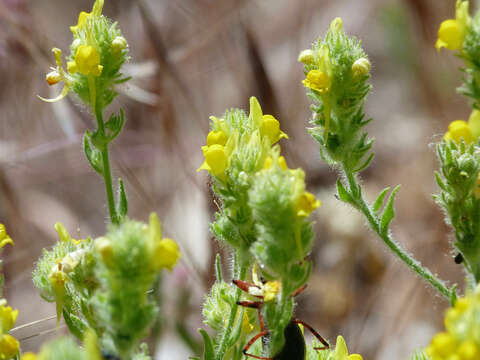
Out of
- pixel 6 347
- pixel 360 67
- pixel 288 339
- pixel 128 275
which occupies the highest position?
pixel 360 67

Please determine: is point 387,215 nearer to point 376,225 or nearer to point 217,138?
point 376,225

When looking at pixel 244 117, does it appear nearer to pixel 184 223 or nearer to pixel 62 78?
pixel 62 78

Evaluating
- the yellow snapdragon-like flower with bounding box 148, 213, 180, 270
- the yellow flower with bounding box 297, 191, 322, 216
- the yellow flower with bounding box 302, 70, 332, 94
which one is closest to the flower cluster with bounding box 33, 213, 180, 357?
the yellow snapdragon-like flower with bounding box 148, 213, 180, 270

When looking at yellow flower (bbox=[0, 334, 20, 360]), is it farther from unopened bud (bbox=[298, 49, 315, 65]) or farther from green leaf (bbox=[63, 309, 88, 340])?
unopened bud (bbox=[298, 49, 315, 65])

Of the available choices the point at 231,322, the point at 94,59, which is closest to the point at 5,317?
the point at 231,322

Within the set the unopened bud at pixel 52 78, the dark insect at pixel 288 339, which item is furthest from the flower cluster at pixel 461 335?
the unopened bud at pixel 52 78

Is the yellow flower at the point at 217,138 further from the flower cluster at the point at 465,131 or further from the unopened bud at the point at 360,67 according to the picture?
the flower cluster at the point at 465,131
